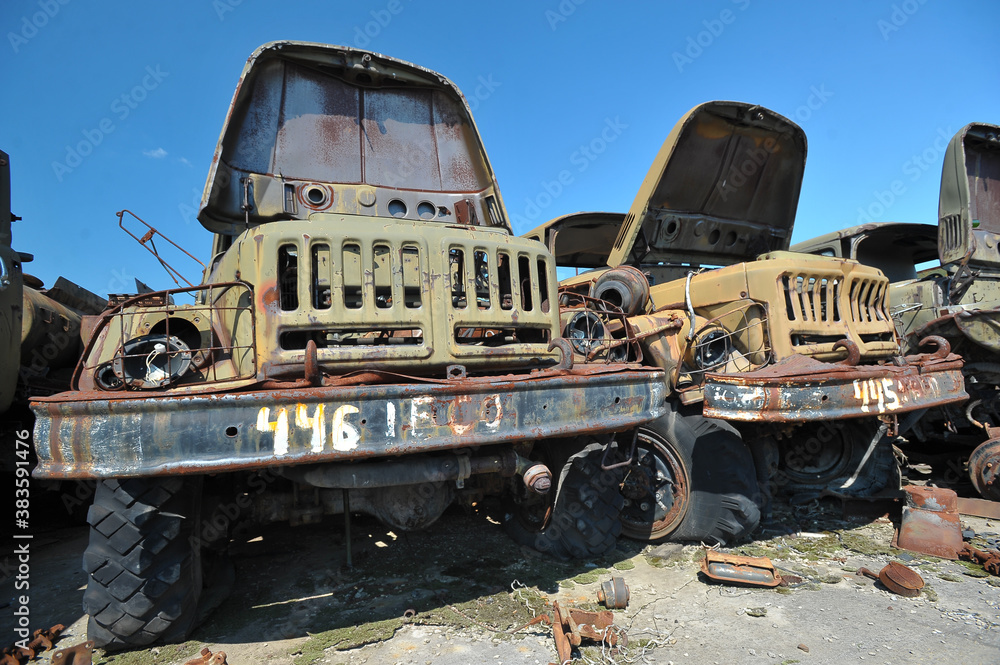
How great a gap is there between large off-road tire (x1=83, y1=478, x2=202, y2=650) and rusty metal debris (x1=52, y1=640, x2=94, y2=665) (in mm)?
67

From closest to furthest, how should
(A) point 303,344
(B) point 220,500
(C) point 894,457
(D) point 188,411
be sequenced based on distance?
1. (D) point 188,411
2. (A) point 303,344
3. (B) point 220,500
4. (C) point 894,457

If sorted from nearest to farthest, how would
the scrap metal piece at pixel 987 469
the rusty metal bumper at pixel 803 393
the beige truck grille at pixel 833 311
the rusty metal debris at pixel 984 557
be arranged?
1. the rusty metal debris at pixel 984 557
2. the rusty metal bumper at pixel 803 393
3. the beige truck grille at pixel 833 311
4. the scrap metal piece at pixel 987 469

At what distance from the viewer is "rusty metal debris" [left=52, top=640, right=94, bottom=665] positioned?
7.87 ft

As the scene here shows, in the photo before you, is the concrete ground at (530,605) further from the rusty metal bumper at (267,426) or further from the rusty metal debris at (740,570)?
the rusty metal bumper at (267,426)

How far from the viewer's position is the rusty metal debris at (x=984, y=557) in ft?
10.7

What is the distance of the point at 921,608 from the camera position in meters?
2.87

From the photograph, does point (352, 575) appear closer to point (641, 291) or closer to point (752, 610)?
point (752, 610)

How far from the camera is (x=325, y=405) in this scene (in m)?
2.22

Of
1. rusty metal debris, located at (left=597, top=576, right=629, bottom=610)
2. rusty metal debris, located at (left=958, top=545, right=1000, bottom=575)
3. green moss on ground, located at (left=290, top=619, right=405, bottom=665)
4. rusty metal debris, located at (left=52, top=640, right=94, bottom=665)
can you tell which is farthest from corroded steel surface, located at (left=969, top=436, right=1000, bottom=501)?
rusty metal debris, located at (left=52, top=640, right=94, bottom=665)

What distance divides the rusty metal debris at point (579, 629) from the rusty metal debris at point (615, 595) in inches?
4.7

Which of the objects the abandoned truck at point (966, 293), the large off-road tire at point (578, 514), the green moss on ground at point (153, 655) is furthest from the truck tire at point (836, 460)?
the green moss on ground at point (153, 655)

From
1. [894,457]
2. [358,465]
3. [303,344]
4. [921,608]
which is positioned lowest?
[921,608]

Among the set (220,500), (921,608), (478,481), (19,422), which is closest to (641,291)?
(478,481)

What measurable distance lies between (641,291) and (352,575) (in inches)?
116
